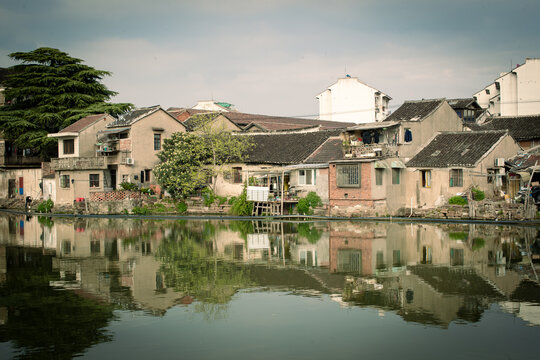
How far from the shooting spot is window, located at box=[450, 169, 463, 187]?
32.9 meters

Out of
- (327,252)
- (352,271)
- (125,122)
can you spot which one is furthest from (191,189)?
(352,271)

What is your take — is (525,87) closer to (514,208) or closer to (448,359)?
(514,208)

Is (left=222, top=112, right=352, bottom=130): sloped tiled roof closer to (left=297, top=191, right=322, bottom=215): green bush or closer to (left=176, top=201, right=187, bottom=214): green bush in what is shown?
(left=176, top=201, right=187, bottom=214): green bush

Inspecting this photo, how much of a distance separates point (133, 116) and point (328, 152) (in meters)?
16.1

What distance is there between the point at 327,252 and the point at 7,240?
49.5 feet

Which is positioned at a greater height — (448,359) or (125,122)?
(125,122)

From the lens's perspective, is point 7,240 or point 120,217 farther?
point 120,217

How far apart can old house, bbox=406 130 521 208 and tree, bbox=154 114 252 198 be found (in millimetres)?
12800

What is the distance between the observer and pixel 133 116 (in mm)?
44188

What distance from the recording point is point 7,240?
2573 centimetres

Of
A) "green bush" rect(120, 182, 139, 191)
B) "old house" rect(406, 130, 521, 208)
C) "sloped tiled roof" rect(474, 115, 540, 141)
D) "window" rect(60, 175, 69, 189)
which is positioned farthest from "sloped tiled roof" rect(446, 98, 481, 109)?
"window" rect(60, 175, 69, 189)

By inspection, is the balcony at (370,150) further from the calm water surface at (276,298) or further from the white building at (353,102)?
the white building at (353,102)

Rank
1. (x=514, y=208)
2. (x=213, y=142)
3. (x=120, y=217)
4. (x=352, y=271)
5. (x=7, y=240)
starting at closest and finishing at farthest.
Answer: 1. (x=352, y=271)
2. (x=7, y=240)
3. (x=514, y=208)
4. (x=120, y=217)
5. (x=213, y=142)

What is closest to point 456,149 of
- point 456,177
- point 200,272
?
point 456,177
